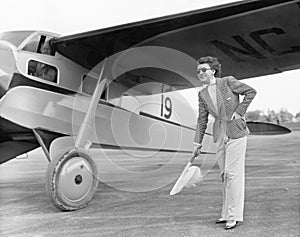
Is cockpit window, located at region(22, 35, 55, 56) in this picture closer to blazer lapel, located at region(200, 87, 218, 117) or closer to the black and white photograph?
the black and white photograph

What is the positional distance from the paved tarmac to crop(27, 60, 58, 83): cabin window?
4.56 feet

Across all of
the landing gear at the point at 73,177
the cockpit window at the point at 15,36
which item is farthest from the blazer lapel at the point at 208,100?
the cockpit window at the point at 15,36

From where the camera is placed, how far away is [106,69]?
487 cm

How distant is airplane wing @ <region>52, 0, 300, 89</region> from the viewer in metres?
3.67

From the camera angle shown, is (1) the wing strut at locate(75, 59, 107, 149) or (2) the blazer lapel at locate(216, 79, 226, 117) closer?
(2) the blazer lapel at locate(216, 79, 226, 117)

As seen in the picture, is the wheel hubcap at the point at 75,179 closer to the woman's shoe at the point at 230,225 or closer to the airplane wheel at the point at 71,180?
the airplane wheel at the point at 71,180

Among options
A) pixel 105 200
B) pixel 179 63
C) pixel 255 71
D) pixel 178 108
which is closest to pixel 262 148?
pixel 178 108

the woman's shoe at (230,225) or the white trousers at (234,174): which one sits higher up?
the white trousers at (234,174)

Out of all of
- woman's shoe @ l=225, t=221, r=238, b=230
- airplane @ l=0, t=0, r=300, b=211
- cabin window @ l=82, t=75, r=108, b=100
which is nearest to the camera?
woman's shoe @ l=225, t=221, r=238, b=230

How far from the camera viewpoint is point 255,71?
17.8 ft

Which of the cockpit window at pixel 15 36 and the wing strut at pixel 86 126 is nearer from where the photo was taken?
the wing strut at pixel 86 126

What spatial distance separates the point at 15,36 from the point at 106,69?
1.13m

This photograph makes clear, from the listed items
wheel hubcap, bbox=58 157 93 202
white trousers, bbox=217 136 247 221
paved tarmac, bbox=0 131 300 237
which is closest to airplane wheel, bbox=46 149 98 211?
wheel hubcap, bbox=58 157 93 202

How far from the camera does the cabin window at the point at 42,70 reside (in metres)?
4.30
